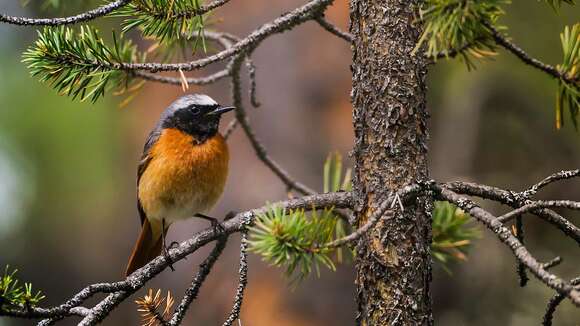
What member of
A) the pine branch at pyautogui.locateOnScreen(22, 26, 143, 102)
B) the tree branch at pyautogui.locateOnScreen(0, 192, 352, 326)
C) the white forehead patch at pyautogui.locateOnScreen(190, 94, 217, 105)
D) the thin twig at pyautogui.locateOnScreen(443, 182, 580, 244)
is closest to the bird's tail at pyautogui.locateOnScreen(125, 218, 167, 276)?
the white forehead patch at pyautogui.locateOnScreen(190, 94, 217, 105)

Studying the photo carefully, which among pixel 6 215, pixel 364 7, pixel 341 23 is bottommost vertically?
pixel 6 215

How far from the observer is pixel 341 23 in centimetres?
545

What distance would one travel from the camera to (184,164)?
12.6ft

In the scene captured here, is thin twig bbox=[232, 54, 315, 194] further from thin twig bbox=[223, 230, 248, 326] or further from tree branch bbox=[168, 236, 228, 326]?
thin twig bbox=[223, 230, 248, 326]

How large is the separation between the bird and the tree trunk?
4.92 feet

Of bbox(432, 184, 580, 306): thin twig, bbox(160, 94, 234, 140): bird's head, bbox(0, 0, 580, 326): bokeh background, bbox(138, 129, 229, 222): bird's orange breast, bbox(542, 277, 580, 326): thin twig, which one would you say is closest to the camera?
bbox(432, 184, 580, 306): thin twig

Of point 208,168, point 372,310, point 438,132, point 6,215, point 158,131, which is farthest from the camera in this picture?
point 6,215

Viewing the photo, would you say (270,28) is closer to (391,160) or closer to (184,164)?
(391,160)

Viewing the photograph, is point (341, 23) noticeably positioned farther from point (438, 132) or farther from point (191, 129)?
point (191, 129)

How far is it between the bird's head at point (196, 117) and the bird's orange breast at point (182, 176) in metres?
0.05

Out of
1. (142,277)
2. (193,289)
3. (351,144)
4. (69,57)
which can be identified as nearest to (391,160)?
(193,289)

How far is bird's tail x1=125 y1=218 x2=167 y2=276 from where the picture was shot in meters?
4.24

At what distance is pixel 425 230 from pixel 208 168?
1753 mm

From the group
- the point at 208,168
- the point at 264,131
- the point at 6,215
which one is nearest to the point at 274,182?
the point at 264,131
